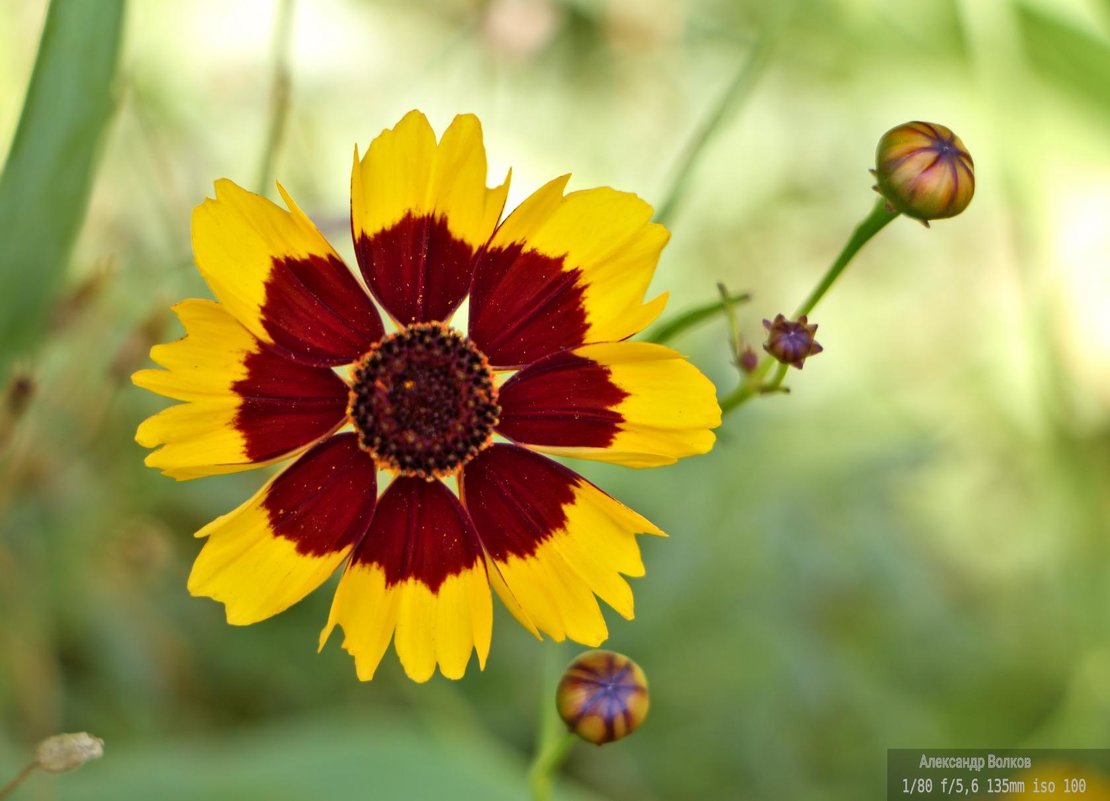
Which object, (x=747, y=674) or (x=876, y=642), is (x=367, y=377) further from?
(x=876, y=642)

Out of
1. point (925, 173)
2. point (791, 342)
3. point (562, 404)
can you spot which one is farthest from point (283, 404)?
point (925, 173)

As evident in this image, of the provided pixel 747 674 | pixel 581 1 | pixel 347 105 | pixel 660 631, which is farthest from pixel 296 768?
pixel 581 1

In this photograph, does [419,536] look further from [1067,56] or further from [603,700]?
[1067,56]

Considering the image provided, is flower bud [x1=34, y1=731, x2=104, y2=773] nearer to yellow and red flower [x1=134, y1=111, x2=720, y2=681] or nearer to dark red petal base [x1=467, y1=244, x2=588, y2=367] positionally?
yellow and red flower [x1=134, y1=111, x2=720, y2=681]

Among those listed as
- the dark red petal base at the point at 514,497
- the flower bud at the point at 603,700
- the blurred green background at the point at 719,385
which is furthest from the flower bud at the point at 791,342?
the blurred green background at the point at 719,385

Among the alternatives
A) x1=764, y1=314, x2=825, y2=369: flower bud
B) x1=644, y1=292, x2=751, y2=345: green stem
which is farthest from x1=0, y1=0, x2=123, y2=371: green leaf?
x1=764, y1=314, x2=825, y2=369: flower bud
